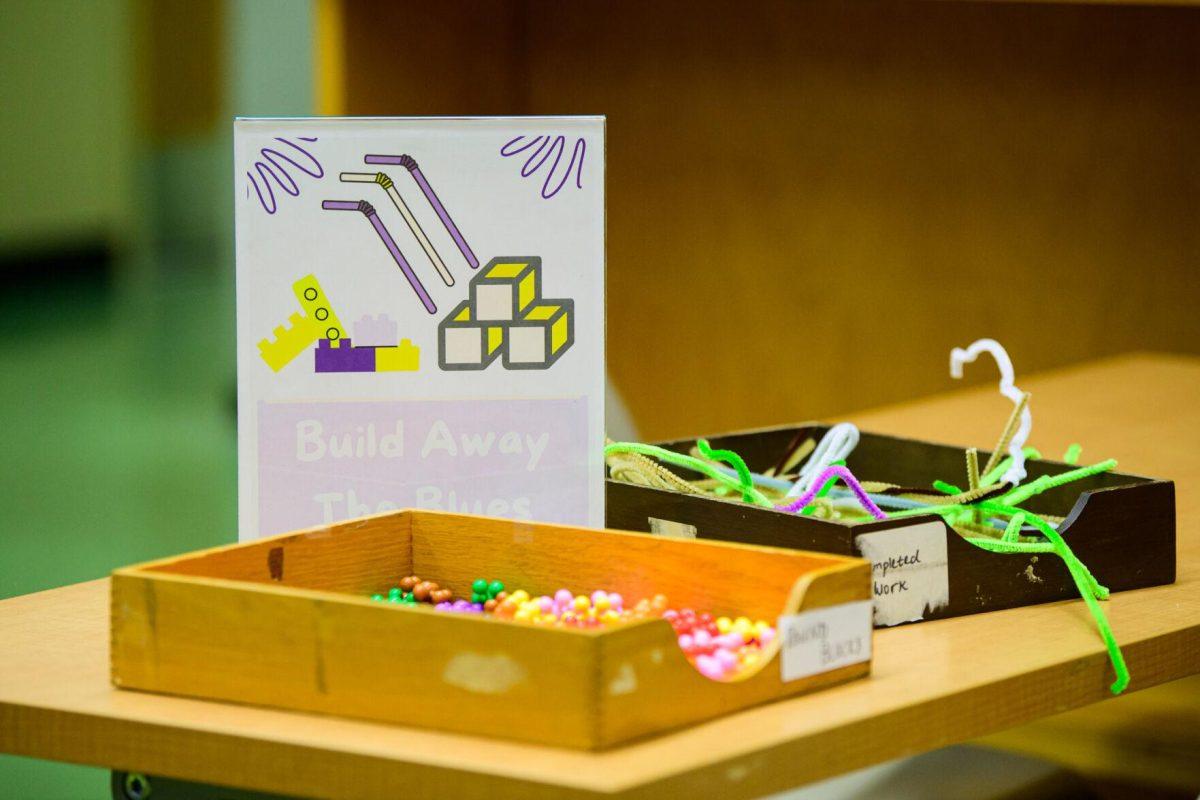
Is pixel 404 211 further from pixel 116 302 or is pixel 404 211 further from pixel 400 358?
pixel 116 302

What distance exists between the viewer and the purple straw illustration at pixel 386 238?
1.01 meters

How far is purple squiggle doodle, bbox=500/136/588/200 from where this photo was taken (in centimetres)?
102

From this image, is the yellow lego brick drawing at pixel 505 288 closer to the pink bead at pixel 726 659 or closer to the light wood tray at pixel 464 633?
the light wood tray at pixel 464 633

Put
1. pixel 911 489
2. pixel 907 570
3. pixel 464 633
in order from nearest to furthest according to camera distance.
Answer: pixel 464 633, pixel 907 570, pixel 911 489

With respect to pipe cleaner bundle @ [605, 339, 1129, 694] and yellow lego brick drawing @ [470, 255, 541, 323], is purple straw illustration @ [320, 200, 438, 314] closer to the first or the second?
yellow lego brick drawing @ [470, 255, 541, 323]

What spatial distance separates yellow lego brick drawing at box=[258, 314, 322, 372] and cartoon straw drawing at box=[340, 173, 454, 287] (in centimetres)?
9

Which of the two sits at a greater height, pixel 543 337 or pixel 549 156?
pixel 549 156

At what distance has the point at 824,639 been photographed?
814 mm

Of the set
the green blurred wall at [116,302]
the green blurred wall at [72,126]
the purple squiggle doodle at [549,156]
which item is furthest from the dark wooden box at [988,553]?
the green blurred wall at [72,126]

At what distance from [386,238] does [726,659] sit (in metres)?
0.40

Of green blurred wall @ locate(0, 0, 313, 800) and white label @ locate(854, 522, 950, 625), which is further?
green blurred wall @ locate(0, 0, 313, 800)

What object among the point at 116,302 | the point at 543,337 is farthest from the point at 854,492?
the point at 116,302

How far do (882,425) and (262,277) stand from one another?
0.93 m

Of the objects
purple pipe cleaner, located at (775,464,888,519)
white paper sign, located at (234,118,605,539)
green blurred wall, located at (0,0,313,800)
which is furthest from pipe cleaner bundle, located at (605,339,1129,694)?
green blurred wall, located at (0,0,313,800)
